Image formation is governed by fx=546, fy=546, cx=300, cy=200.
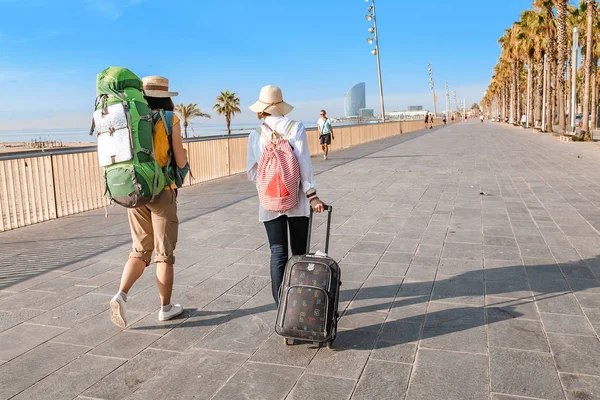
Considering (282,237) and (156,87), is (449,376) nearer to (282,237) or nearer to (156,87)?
(282,237)

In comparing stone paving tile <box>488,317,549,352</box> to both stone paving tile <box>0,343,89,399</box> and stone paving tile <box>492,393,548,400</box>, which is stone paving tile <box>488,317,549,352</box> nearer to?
stone paving tile <box>492,393,548,400</box>

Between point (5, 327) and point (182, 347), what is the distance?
1444 mm

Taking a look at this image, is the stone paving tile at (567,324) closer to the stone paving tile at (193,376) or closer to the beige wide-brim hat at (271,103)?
the stone paving tile at (193,376)

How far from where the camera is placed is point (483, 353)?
3.53 metres

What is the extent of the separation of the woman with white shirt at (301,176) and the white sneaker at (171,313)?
83cm

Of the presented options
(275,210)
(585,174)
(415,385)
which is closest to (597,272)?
(415,385)

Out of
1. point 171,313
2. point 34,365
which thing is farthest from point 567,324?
point 34,365

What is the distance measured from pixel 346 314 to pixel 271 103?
1.74 meters

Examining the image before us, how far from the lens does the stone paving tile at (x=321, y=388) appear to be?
9.84 ft

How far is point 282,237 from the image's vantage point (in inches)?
153

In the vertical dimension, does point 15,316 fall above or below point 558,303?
above

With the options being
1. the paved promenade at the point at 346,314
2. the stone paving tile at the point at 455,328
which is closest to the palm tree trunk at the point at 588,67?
the paved promenade at the point at 346,314

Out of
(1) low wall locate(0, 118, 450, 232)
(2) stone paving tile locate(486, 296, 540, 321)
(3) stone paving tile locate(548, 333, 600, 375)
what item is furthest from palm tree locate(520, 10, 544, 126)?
(3) stone paving tile locate(548, 333, 600, 375)

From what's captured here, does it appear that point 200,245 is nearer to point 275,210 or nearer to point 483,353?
point 275,210
